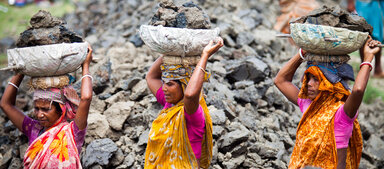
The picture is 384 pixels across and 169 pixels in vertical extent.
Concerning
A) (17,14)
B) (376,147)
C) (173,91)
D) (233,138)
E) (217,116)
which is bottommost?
(376,147)

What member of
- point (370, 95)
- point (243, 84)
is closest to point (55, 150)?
point (243, 84)

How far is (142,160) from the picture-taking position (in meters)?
4.38

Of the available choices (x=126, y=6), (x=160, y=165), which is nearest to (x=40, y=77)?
(x=160, y=165)

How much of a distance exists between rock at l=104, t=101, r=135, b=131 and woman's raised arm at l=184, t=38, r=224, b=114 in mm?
1730

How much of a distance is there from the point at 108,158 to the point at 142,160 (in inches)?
13.6

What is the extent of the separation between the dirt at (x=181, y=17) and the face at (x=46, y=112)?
1.12 metres

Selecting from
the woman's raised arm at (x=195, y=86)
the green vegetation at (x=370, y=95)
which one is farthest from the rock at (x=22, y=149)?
the green vegetation at (x=370, y=95)

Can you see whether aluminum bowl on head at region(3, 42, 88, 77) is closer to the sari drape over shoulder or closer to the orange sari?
the sari drape over shoulder

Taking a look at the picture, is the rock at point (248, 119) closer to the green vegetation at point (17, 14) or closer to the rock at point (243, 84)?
the rock at point (243, 84)

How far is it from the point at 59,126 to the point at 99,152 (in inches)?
33.5

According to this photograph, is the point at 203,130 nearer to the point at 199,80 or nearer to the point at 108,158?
the point at 199,80

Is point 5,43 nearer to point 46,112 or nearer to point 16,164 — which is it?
point 16,164

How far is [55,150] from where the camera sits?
11.4 feet

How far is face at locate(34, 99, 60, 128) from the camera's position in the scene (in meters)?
3.58
